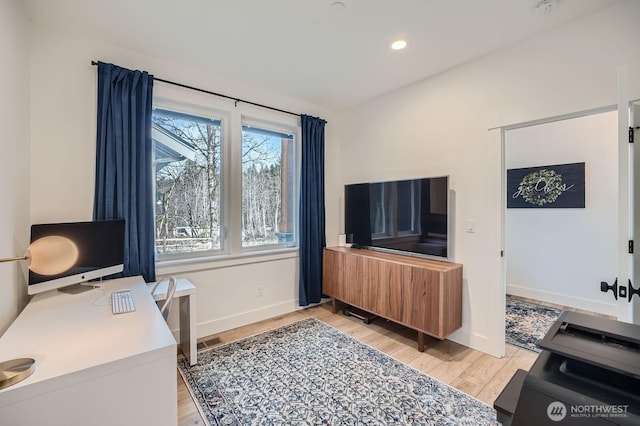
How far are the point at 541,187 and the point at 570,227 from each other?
24.4 inches

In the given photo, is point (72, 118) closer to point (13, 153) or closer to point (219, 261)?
point (13, 153)

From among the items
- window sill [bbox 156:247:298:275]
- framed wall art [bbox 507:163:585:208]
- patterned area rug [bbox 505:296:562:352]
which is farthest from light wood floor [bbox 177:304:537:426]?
framed wall art [bbox 507:163:585:208]

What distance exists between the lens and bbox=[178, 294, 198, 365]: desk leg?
91.9 inches

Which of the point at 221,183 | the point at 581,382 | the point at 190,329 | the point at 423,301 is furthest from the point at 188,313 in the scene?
the point at 581,382

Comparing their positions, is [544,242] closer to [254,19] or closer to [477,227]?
[477,227]

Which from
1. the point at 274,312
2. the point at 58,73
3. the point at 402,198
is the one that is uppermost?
the point at 58,73

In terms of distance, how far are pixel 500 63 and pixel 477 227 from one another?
1.44m

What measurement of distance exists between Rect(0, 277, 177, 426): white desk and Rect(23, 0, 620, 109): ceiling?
2024mm

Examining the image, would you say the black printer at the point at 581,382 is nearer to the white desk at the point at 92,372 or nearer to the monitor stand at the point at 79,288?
the white desk at the point at 92,372

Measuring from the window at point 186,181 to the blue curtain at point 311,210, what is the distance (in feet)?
3.27

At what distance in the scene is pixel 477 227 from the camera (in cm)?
262

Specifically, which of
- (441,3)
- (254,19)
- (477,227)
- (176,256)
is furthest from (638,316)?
(176,256)

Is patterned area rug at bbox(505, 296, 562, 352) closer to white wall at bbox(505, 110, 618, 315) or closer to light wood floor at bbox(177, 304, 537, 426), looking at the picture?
light wood floor at bbox(177, 304, 537, 426)

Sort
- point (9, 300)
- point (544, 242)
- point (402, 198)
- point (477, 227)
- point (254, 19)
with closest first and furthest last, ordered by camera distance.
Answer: point (9, 300) < point (254, 19) < point (477, 227) < point (402, 198) < point (544, 242)
